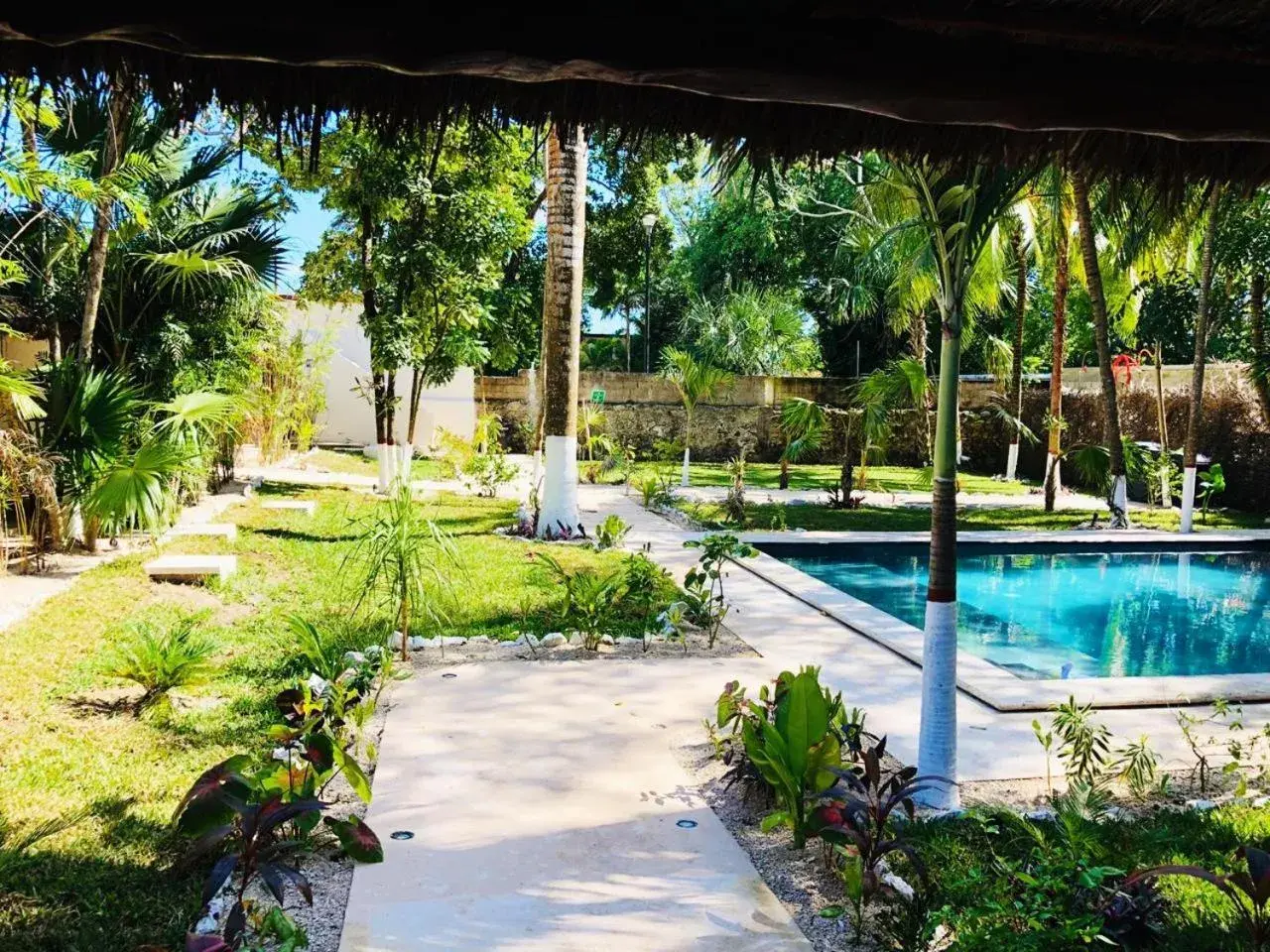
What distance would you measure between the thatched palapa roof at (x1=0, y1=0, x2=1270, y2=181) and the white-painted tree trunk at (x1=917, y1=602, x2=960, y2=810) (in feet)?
5.88

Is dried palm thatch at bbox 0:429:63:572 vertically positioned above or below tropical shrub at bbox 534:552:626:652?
above

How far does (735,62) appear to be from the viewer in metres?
2.36

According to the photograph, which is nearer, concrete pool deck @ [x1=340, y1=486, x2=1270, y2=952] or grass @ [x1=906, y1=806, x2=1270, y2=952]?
grass @ [x1=906, y1=806, x2=1270, y2=952]

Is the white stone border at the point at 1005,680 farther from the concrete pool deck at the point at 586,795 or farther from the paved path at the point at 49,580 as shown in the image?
the paved path at the point at 49,580

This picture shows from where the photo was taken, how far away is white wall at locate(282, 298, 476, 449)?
797 inches

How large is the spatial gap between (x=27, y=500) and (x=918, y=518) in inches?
380

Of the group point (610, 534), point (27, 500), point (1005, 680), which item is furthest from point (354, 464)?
point (1005, 680)

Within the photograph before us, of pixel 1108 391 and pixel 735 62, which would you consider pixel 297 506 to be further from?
pixel 735 62

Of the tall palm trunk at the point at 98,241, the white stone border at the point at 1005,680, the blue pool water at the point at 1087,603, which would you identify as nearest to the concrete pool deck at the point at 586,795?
the white stone border at the point at 1005,680

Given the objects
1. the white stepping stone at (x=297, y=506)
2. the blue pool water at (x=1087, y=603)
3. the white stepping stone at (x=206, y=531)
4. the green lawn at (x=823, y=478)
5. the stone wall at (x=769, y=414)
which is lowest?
the blue pool water at (x=1087, y=603)

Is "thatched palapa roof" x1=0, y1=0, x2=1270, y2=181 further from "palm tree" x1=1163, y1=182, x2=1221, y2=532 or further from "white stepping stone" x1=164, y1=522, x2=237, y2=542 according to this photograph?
"palm tree" x1=1163, y1=182, x2=1221, y2=532

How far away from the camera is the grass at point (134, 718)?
9.59 feet

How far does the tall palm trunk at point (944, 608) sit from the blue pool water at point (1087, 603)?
6.66 ft

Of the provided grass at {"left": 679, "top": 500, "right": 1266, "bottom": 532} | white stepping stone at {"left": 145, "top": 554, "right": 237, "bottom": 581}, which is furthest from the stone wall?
white stepping stone at {"left": 145, "top": 554, "right": 237, "bottom": 581}
